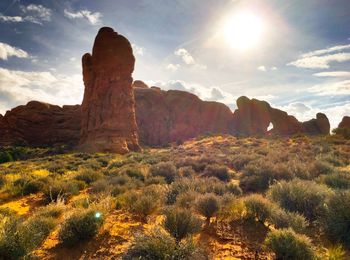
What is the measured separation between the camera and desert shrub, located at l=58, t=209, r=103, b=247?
17.5 ft

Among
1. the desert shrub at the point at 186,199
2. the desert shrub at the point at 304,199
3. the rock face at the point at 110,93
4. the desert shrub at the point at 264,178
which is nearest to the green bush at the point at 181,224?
the desert shrub at the point at 186,199

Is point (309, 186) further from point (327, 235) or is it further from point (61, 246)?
point (61, 246)

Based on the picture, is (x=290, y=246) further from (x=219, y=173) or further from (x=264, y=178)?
(x=219, y=173)

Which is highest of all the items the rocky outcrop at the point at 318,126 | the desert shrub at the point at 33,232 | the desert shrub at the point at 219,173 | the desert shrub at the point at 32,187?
the rocky outcrop at the point at 318,126

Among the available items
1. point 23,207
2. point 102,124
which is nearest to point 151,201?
point 23,207

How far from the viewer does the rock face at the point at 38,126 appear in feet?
152

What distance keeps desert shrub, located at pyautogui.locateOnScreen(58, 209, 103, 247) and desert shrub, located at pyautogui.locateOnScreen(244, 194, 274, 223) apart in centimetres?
380

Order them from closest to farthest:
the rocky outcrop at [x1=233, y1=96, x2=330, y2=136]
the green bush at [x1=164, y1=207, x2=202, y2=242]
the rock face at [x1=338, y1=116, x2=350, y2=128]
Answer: the green bush at [x1=164, y1=207, x2=202, y2=242] < the rock face at [x1=338, y1=116, x2=350, y2=128] < the rocky outcrop at [x1=233, y1=96, x2=330, y2=136]

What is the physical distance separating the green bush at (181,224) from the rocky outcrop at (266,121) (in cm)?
5902

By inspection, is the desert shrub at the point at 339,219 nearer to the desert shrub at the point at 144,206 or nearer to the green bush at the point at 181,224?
the green bush at the point at 181,224

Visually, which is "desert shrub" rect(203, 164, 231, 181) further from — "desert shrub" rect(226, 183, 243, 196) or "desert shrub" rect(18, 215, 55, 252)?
"desert shrub" rect(18, 215, 55, 252)

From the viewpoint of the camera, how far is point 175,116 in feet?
197

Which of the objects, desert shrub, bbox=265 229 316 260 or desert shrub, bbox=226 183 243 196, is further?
desert shrub, bbox=226 183 243 196

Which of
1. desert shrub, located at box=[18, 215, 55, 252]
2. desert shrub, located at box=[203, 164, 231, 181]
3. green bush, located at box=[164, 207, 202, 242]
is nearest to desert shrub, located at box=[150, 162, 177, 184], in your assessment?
desert shrub, located at box=[203, 164, 231, 181]
